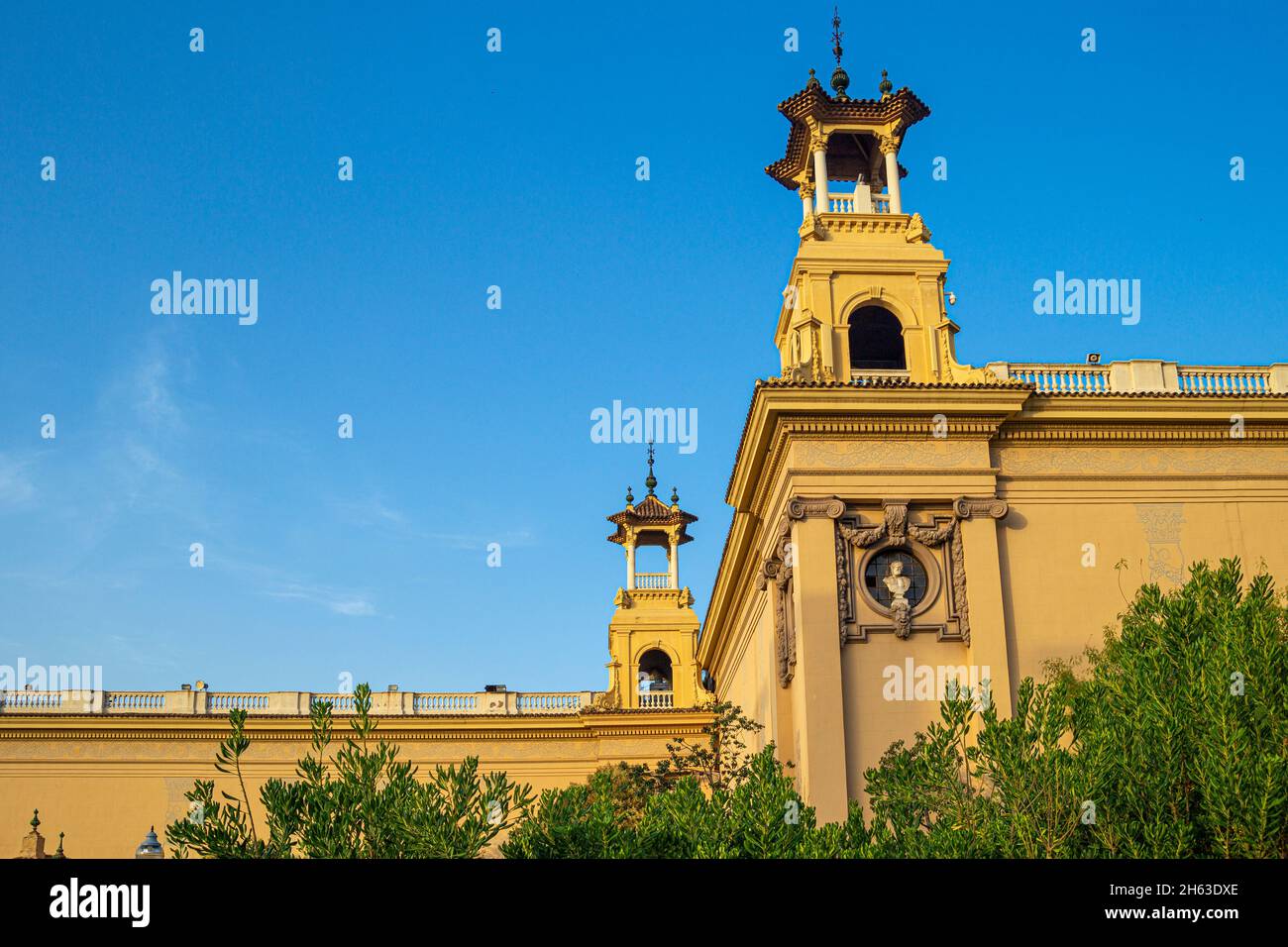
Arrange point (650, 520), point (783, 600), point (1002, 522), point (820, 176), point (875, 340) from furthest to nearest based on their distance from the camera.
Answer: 1. point (650, 520)
2. point (820, 176)
3. point (875, 340)
4. point (783, 600)
5. point (1002, 522)

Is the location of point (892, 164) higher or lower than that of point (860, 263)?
higher

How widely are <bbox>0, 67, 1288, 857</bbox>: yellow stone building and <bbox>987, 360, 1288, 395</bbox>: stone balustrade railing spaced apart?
0.04m

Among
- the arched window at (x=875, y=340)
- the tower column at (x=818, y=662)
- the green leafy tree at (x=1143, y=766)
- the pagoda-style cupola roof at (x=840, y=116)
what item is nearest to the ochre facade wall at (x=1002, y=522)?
the tower column at (x=818, y=662)

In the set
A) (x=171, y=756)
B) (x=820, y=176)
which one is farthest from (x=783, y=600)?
(x=171, y=756)

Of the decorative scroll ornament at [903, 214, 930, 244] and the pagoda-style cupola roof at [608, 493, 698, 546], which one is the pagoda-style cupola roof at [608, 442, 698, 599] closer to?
the pagoda-style cupola roof at [608, 493, 698, 546]

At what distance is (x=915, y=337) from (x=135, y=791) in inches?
1371

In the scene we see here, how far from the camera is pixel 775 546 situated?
27.5m

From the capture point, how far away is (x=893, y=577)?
24.9 metres

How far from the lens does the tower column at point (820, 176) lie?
2930 centimetres

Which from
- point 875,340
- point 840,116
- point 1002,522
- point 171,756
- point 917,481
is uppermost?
point 840,116

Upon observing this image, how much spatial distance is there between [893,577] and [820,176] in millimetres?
9997

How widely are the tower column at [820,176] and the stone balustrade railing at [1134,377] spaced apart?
5700 millimetres

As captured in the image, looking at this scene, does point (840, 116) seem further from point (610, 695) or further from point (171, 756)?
point (171, 756)
